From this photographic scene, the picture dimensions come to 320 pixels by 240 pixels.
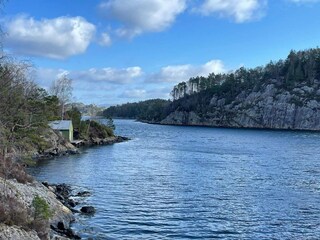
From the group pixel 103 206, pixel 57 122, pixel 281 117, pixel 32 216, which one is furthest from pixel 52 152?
pixel 281 117

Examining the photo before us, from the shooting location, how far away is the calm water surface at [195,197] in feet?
90.3

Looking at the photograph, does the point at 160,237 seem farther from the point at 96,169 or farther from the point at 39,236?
the point at 96,169

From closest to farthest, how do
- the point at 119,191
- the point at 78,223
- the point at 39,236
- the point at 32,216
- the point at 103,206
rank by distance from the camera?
the point at 39,236 < the point at 32,216 < the point at 78,223 < the point at 103,206 < the point at 119,191

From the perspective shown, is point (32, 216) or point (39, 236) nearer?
point (39, 236)

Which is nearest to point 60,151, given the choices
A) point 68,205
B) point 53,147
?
point 53,147

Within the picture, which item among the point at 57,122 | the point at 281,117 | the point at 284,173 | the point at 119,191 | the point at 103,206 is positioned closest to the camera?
the point at 103,206

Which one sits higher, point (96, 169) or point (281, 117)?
point (281, 117)

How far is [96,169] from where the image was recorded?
57312mm

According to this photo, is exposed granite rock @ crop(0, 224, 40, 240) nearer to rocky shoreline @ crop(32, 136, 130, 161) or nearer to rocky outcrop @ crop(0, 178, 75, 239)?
rocky outcrop @ crop(0, 178, 75, 239)

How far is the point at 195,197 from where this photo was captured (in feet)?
124

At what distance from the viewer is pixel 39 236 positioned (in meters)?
19.8

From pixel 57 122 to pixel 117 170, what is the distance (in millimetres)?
38968

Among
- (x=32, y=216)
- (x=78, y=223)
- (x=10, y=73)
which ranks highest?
(x=10, y=73)

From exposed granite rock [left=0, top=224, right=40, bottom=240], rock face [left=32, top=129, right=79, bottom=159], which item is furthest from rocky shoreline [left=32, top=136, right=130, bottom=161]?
exposed granite rock [left=0, top=224, right=40, bottom=240]
